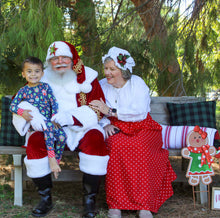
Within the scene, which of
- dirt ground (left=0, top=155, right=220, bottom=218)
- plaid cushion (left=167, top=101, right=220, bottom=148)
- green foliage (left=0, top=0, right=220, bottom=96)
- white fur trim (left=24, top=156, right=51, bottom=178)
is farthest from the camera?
green foliage (left=0, top=0, right=220, bottom=96)

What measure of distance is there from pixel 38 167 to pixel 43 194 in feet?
0.80

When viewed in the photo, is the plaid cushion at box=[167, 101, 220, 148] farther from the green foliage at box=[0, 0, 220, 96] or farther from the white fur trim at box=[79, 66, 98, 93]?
the white fur trim at box=[79, 66, 98, 93]

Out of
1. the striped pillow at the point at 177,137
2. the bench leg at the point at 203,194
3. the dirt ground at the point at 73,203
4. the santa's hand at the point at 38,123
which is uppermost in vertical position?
the santa's hand at the point at 38,123

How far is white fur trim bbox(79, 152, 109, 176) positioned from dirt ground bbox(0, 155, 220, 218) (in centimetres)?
35

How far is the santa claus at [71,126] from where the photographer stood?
2791mm

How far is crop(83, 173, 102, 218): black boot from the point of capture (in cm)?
282

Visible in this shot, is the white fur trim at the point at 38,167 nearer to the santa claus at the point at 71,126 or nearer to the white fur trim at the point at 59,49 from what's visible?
the santa claus at the point at 71,126

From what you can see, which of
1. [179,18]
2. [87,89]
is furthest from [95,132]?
[179,18]

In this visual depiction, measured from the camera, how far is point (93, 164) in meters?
2.80

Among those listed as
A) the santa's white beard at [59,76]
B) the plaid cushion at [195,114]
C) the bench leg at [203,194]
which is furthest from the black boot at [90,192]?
the plaid cushion at [195,114]

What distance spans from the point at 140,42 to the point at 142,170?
5.29ft

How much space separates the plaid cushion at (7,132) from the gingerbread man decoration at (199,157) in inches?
58.0

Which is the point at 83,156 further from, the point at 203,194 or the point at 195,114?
the point at 195,114

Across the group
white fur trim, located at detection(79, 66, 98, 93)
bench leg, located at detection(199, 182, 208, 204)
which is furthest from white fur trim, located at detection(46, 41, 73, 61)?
bench leg, located at detection(199, 182, 208, 204)
